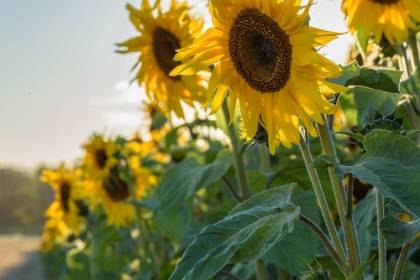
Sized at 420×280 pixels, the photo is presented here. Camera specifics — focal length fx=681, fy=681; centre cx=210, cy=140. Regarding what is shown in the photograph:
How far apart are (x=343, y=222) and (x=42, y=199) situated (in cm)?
2142

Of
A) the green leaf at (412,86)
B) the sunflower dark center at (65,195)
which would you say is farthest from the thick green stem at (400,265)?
the sunflower dark center at (65,195)

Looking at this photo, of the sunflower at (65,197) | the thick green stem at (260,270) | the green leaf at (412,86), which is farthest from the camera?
the sunflower at (65,197)

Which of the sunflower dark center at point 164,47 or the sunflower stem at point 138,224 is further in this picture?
the sunflower stem at point 138,224

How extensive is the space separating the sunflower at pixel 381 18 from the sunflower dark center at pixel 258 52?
0.65 metres

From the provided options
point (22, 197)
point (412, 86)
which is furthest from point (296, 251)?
point (22, 197)

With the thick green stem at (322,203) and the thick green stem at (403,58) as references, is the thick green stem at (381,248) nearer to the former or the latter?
the thick green stem at (322,203)

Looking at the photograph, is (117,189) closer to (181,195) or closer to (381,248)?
(181,195)

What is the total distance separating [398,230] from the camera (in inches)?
37.5

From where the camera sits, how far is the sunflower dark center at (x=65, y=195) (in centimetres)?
359

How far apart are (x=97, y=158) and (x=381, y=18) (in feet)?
4.96

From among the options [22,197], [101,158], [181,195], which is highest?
[101,158]

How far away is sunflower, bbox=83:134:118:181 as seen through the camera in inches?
115

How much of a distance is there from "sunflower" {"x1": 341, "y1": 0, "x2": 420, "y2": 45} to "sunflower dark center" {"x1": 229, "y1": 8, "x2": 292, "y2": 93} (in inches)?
25.7

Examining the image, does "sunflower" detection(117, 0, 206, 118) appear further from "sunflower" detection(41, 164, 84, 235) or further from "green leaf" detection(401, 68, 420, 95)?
"sunflower" detection(41, 164, 84, 235)
